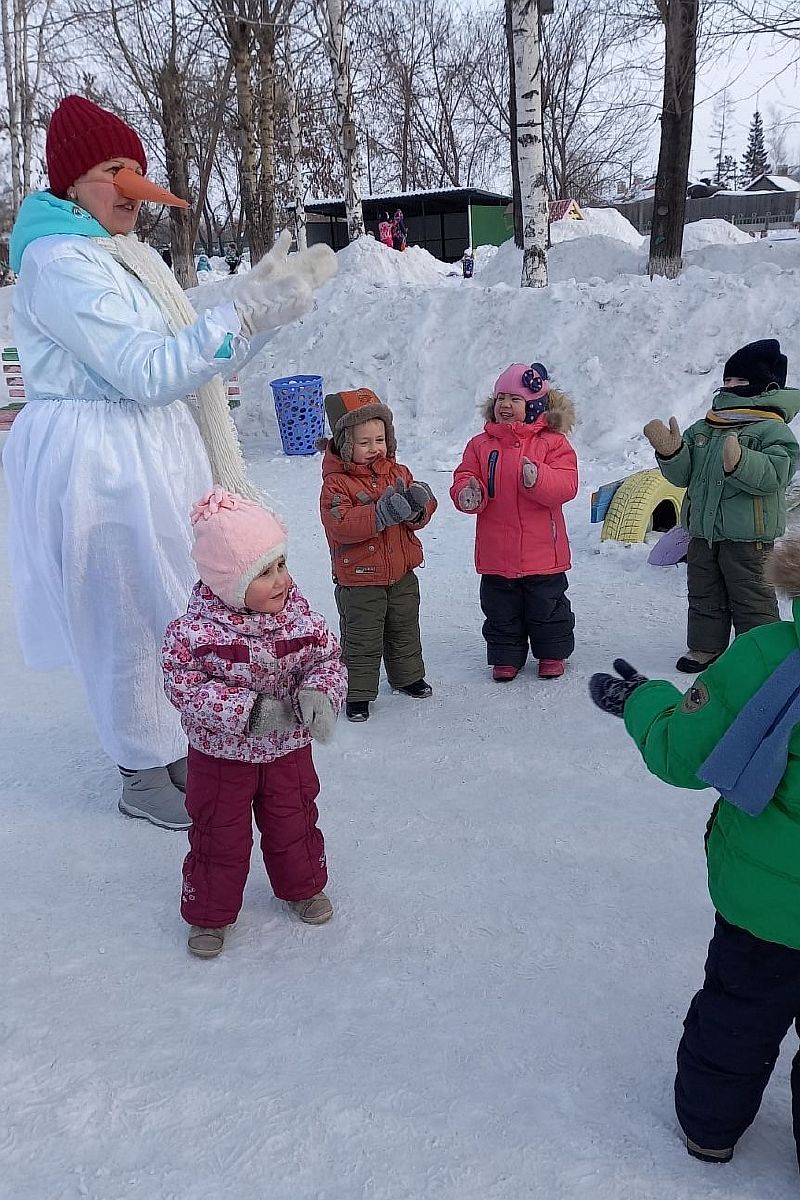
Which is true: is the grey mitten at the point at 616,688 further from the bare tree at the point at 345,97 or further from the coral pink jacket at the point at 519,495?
the bare tree at the point at 345,97

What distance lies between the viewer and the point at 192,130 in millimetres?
26016

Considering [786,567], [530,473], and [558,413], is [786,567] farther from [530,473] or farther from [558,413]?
[558,413]

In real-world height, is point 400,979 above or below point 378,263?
below

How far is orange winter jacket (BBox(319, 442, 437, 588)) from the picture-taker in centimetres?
355

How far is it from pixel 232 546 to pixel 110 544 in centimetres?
79

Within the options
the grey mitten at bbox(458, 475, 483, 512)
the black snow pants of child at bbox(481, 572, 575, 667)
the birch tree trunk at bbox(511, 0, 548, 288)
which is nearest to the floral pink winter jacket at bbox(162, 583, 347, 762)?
the grey mitten at bbox(458, 475, 483, 512)

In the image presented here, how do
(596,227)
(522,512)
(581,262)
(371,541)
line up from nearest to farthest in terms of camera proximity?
(371,541), (522,512), (581,262), (596,227)

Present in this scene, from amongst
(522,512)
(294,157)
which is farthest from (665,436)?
(294,157)

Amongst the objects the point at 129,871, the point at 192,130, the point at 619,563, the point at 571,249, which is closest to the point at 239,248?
the point at 192,130

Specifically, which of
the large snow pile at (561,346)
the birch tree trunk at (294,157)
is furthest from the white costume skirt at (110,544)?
the birch tree trunk at (294,157)

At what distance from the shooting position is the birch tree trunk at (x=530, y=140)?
9.34 m

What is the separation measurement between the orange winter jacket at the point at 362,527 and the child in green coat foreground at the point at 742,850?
6.47 feet

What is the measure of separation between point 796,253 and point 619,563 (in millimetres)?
7699

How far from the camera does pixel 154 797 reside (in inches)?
121
